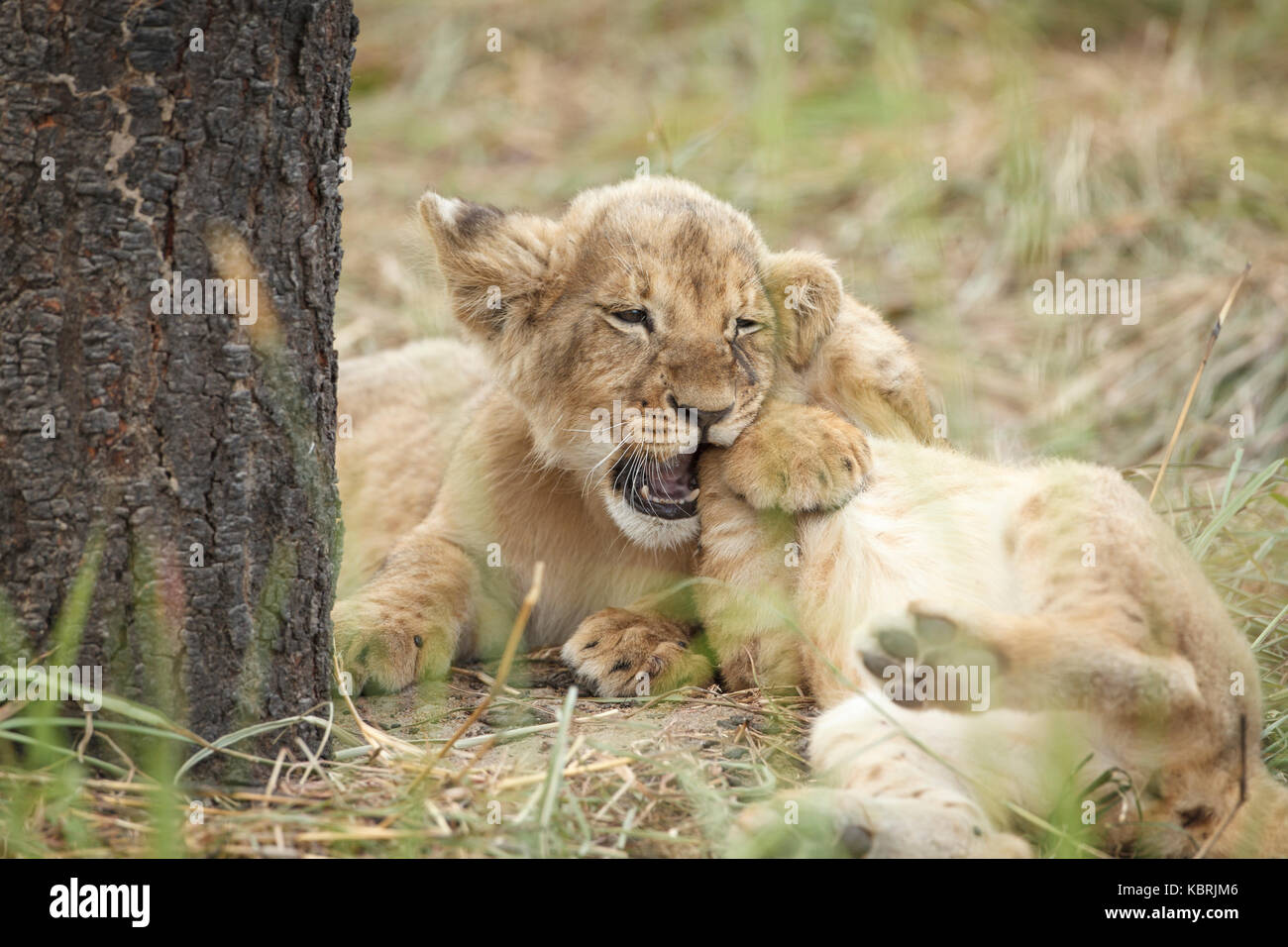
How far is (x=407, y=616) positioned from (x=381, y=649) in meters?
0.18

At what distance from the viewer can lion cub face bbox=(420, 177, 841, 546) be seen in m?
3.42

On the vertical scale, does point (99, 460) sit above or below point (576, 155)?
below

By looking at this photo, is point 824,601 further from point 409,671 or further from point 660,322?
point 409,671

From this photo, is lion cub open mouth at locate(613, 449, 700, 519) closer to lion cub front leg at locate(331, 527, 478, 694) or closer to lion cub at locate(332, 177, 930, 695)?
lion cub at locate(332, 177, 930, 695)

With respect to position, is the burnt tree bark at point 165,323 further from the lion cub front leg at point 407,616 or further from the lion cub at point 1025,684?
the lion cub at point 1025,684

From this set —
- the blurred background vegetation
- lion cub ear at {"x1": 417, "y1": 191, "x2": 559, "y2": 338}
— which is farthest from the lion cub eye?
the blurred background vegetation

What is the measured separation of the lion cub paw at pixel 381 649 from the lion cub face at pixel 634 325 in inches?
25.5

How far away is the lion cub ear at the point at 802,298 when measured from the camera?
3678 mm

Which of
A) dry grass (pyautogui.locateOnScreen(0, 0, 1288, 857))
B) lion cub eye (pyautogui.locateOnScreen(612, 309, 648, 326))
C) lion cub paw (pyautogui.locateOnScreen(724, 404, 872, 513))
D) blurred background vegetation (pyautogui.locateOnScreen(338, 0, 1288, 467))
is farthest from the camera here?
blurred background vegetation (pyautogui.locateOnScreen(338, 0, 1288, 467))

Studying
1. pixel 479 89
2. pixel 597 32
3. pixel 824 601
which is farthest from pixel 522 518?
pixel 597 32

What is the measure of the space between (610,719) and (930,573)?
2.87 ft

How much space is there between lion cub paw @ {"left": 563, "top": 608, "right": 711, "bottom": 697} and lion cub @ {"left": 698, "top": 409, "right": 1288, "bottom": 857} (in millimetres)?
393

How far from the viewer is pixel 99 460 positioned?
246cm

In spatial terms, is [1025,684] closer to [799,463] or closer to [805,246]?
[799,463]
